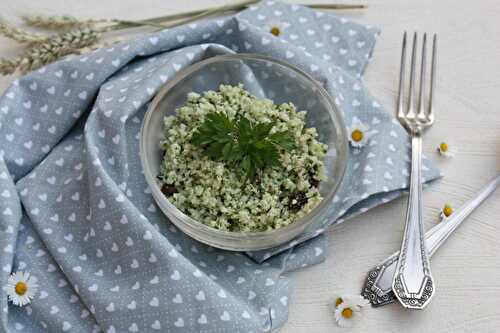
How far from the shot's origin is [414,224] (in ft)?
5.43

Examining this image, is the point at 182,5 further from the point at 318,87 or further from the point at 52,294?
the point at 52,294

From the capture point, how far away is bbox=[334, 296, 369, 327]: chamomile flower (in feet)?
5.32

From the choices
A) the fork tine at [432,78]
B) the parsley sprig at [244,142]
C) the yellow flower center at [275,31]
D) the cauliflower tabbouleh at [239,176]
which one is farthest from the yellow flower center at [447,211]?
the yellow flower center at [275,31]

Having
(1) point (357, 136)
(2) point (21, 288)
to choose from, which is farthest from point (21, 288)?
(1) point (357, 136)

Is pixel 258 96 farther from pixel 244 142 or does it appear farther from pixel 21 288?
pixel 21 288

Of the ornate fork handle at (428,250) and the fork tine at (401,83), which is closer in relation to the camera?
the ornate fork handle at (428,250)

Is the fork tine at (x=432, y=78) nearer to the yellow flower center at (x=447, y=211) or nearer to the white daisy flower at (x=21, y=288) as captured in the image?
the yellow flower center at (x=447, y=211)

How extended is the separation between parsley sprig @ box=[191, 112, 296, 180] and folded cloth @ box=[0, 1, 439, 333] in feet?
0.81

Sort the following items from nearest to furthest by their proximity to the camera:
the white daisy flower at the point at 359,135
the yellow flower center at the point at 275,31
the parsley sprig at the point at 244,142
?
the parsley sprig at the point at 244,142
the white daisy flower at the point at 359,135
the yellow flower center at the point at 275,31

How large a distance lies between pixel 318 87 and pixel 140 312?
763mm

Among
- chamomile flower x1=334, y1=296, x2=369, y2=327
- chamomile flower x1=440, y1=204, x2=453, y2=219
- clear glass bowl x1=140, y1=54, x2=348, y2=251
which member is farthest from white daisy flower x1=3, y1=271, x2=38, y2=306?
chamomile flower x1=440, y1=204, x2=453, y2=219

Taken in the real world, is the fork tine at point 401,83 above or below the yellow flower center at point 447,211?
above

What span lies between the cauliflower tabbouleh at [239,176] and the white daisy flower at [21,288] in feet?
1.41

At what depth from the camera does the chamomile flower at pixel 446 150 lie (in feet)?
5.81
